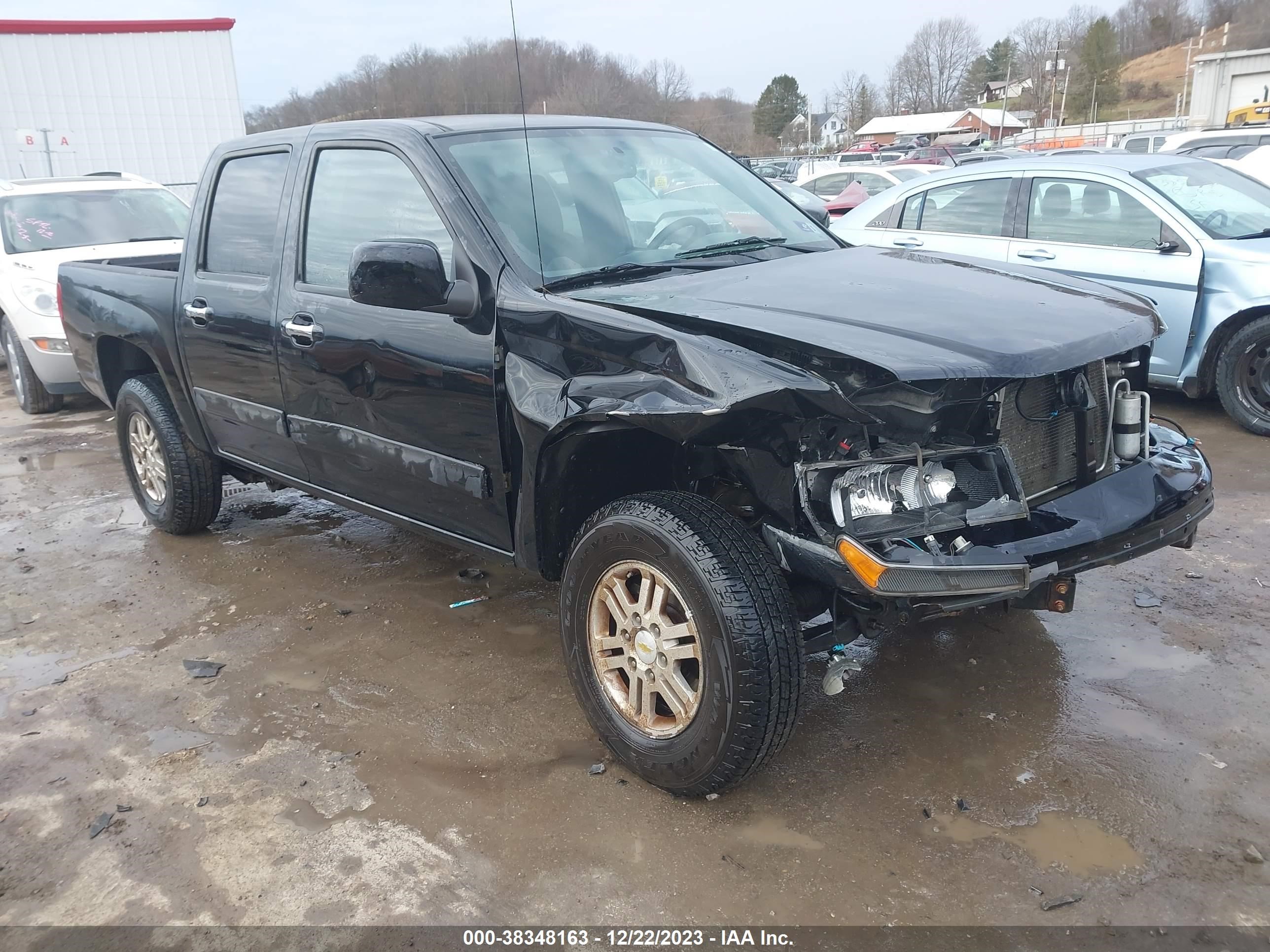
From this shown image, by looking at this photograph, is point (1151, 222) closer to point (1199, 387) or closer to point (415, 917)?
point (1199, 387)

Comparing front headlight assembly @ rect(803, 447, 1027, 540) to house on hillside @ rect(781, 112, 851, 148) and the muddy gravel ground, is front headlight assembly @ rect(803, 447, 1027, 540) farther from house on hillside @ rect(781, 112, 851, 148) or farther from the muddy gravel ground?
house on hillside @ rect(781, 112, 851, 148)

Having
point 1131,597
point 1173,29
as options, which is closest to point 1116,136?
point 1131,597

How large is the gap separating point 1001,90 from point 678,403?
95.6 metres

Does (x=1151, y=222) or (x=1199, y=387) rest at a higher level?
(x=1151, y=222)

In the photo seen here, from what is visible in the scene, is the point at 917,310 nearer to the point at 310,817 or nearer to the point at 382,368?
the point at 382,368

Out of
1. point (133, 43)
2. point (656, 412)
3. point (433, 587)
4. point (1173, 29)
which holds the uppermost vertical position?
point (1173, 29)

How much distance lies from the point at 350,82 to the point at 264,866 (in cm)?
282

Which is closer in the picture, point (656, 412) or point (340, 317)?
point (656, 412)

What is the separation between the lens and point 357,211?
361 centimetres

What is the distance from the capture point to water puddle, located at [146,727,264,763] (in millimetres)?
3180

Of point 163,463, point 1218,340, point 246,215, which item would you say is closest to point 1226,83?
point 1218,340

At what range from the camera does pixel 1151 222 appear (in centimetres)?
612

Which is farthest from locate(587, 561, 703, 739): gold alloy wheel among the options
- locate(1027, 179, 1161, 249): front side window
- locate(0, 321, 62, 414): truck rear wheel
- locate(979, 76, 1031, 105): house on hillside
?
locate(979, 76, 1031, 105): house on hillside

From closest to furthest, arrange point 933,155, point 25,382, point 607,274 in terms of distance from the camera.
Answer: point 607,274
point 25,382
point 933,155
